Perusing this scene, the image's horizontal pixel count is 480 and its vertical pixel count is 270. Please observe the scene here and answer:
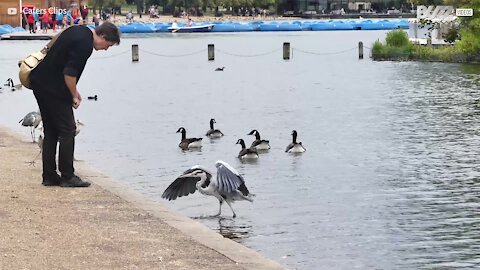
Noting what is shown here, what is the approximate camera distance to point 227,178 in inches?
579

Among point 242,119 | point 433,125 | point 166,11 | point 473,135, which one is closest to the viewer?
point 473,135

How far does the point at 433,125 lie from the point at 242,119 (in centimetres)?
597

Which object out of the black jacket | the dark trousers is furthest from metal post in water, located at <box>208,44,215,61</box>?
the black jacket

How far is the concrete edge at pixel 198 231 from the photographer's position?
1073 cm

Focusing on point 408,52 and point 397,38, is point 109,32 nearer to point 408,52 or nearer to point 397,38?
point 408,52

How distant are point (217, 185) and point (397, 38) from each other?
5172cm

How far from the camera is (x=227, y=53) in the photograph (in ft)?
263

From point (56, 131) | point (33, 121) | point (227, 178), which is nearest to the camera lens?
point (56, 131)

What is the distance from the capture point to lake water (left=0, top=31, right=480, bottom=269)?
13805 millimetres

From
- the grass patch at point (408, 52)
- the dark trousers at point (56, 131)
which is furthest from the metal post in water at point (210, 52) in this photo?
the dark trousers at point (56, 131)

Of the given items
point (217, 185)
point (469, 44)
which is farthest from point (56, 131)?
point (469, 44)

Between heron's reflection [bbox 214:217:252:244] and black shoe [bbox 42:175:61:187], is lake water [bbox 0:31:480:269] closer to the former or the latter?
heron's reflection [bbox 214:217:252:244]

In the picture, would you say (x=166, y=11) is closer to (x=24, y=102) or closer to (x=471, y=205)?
(x=24, y=102)

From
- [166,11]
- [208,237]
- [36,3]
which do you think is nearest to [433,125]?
[208,237]
